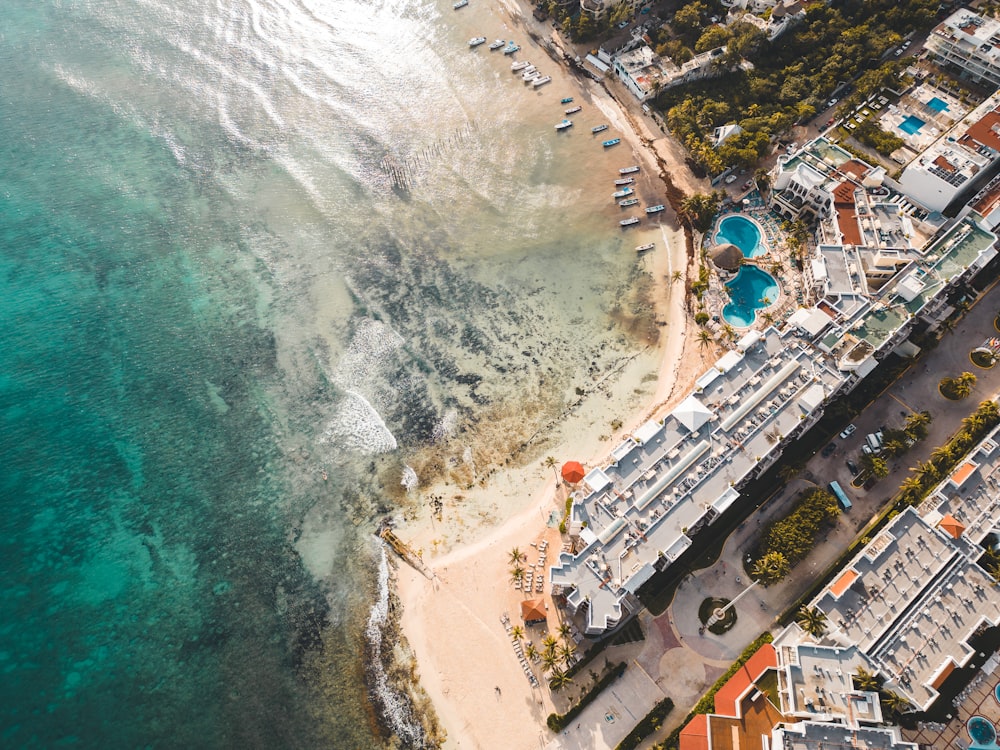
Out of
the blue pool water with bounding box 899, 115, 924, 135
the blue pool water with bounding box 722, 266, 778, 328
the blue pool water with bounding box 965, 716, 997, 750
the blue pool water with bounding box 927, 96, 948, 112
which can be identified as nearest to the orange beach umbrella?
the blue pool water with bounding box 722, 266, 778, 328

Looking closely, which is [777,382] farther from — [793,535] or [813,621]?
[813,621]

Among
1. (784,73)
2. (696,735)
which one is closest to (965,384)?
Answer: (696,735)

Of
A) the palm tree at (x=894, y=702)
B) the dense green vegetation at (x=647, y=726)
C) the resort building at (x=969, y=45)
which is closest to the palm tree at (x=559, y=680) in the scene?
the dense green vegetation at (x=647, y=726)

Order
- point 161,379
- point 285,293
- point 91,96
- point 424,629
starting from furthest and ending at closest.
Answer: point 91,96 < point 285,293 < point 161,379 < point 424,629

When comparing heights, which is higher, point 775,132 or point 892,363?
point 775,132

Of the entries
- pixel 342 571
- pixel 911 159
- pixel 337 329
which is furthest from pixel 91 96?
pixel 911 159

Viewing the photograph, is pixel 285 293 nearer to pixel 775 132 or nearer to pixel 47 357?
pixel 47 357

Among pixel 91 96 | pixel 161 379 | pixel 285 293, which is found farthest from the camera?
pixel 91 96

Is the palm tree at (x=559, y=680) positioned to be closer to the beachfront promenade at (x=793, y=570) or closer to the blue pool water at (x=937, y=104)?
the beachfront promenade at (x=793, y=570)
